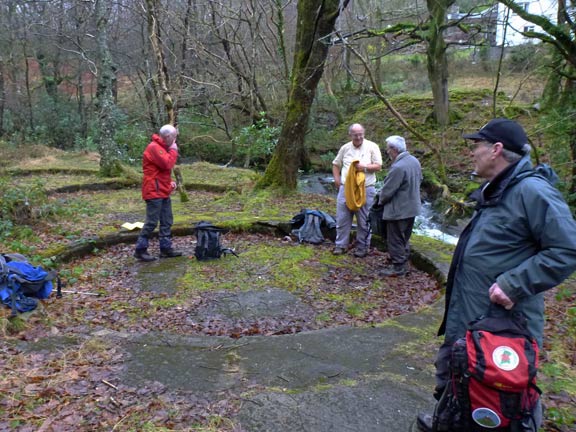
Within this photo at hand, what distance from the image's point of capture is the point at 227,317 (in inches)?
216

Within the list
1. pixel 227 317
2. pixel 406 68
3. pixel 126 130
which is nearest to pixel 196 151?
pixel 126 130

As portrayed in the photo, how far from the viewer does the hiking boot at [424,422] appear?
3076 mm

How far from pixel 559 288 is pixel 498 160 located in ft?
14.9

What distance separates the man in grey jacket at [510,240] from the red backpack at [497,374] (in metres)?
0.13

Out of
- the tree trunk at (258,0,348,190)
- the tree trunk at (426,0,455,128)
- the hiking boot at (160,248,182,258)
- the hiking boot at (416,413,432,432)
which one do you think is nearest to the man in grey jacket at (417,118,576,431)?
the hiking boot at (416,413,432,432)

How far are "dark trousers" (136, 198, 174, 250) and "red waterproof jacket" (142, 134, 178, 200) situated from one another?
0.13 meters

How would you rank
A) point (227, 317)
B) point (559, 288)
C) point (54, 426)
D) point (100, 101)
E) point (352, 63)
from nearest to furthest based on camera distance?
1. point (54, 426)
2. point (227, 317)
3. point (559, 288)
4. point (100, 101)
5. point (352, 63)

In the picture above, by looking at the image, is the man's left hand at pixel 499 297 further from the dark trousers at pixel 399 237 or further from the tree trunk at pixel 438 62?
the tree trunk at pixel 438 62

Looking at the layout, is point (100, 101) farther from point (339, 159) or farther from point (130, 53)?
point (130, 53)

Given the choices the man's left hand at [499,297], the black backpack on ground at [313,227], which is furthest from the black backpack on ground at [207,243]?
the man's left hand at [499,297]

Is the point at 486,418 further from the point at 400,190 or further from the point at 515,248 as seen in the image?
the point at 400,190

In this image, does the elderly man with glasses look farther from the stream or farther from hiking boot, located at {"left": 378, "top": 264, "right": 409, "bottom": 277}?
the stream

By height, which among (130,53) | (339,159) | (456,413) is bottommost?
(456,413)

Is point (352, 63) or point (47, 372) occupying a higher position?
point (352, 63)
